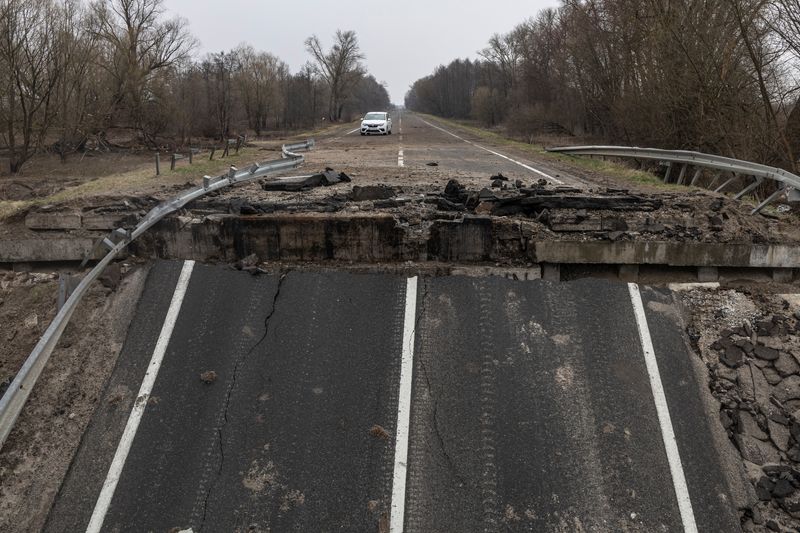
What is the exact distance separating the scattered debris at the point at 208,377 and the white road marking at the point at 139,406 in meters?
0.45

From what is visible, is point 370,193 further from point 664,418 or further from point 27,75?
point 27,75

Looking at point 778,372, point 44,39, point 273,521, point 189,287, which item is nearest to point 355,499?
point 273,521

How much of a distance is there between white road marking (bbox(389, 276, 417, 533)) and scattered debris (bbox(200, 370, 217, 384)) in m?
→ 1.71

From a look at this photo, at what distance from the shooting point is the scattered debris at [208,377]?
4.86 m

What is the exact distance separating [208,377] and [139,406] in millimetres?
608

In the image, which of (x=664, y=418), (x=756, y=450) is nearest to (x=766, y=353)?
(x=756, y=450)

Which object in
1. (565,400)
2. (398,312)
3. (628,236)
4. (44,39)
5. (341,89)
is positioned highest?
(341,89)

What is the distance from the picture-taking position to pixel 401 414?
456 centimetres

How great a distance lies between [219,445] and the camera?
173 inches

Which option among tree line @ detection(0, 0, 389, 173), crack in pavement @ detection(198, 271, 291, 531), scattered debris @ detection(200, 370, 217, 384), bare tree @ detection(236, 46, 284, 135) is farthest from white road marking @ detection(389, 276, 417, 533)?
bare tree @ detection(236, 46, 284, 135)

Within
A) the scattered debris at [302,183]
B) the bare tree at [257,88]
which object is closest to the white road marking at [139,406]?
the scattered debris at [302,183]

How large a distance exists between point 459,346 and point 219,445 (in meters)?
2.28

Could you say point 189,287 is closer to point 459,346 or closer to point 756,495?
point 459,346

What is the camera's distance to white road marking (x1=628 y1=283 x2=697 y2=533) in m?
3.98
